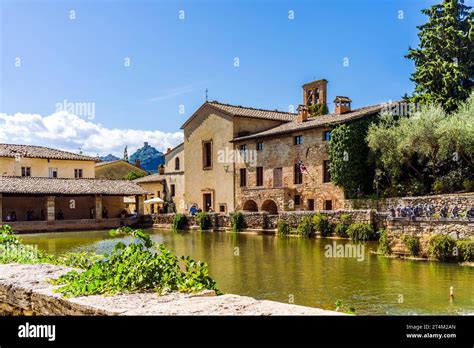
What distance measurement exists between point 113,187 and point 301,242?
21.9 m

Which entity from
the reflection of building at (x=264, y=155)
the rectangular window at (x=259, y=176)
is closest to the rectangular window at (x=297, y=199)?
the reflection of building at (x=264, y=155)

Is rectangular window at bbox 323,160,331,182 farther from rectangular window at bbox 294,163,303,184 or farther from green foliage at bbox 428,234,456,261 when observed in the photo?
green foliage at bbox 428,234,456,261

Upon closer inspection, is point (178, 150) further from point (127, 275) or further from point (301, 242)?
point (127, 275)

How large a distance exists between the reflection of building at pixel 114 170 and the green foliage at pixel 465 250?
1911 inches

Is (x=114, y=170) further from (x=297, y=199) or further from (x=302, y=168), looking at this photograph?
(x=302, y=168)

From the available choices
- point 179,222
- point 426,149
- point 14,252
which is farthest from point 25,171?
point 14,252

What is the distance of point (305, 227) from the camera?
27.8 meters

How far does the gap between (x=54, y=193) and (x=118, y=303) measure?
36.1 meters

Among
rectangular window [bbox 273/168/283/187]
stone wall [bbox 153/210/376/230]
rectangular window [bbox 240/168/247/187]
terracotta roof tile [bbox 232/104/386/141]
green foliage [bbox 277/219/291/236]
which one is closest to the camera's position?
stone wall [bbox 153/210/376/230]

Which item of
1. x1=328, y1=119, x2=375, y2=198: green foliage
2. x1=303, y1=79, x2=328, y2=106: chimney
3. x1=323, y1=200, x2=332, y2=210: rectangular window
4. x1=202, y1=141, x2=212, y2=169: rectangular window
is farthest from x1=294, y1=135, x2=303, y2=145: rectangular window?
x1=303, y1=79, x2=328, y2=106: chimney

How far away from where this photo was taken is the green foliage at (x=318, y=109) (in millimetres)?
45531

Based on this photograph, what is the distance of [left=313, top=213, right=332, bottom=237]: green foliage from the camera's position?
26.8m

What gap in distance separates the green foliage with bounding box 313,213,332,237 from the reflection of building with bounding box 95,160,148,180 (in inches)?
1477
